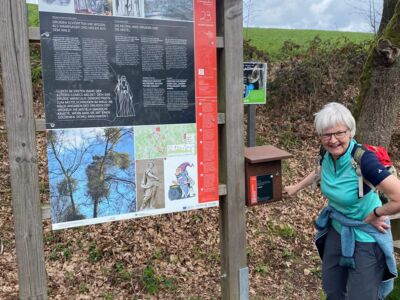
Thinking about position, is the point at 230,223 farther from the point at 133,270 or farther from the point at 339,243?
the point at 133,270

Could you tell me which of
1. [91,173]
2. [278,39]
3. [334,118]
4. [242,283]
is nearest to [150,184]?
[91,173]

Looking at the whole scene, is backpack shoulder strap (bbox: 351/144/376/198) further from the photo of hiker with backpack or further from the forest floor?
the forest floor

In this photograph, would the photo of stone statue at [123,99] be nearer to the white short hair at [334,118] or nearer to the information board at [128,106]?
the information board at [128,106]

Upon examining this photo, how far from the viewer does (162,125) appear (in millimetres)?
2875

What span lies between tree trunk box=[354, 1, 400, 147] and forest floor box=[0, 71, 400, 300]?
5.19 ft

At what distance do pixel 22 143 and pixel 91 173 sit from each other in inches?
18.0

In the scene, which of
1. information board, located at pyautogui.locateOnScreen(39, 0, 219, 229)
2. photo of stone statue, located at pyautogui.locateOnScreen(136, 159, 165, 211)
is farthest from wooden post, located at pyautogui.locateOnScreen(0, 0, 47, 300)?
photo of stone statue, located at pyautogui.locateOnScreen(136, 159, 165, 211)

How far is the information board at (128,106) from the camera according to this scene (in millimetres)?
2520

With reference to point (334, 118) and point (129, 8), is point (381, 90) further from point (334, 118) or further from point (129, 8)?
point (129, 8)

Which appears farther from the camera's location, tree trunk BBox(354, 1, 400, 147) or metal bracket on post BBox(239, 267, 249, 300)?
tree trunk BBox(354, 1, 400, 147)

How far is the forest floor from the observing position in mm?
4516

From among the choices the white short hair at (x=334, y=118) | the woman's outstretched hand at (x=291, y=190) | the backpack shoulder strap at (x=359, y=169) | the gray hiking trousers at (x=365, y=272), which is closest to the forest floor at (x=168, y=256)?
the woman's outstretched hand at (x=291, y=190)

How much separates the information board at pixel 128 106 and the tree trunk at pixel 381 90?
3032 mm

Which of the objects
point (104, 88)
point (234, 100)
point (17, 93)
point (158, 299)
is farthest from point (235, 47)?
point (158, 299)
